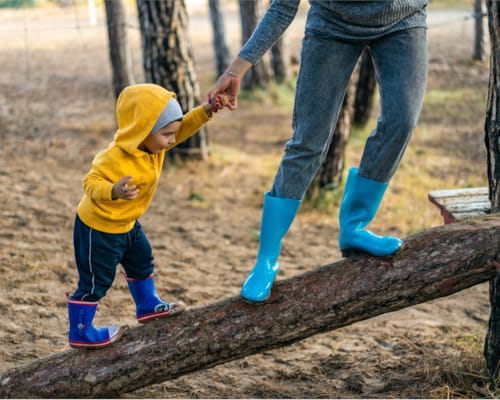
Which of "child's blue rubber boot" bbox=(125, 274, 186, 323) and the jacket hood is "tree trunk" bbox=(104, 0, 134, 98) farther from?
the jacket hood

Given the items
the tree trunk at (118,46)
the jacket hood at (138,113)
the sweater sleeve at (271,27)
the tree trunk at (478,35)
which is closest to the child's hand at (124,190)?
the jacket hood at (138,113)

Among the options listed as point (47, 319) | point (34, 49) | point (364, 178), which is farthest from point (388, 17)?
point (34, 49)

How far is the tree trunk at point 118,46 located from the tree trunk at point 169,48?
3.57 ft

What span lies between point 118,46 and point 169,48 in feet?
4.64

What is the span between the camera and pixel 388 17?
118 inches

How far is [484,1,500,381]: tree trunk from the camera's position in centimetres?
353

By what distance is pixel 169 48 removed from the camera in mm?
7402

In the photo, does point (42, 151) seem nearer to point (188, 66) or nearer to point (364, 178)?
point (188, 66)

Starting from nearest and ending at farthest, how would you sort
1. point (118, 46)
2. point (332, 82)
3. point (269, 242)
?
point (332, 82) < point (269, 242) < point (118, 46)

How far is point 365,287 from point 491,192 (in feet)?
2.91

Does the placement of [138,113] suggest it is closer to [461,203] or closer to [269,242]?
[269,242]

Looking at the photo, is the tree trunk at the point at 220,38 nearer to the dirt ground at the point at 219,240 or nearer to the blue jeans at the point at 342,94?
the dirt ground at the point at 219,240

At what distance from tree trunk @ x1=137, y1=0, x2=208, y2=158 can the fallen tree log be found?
4.34 metres

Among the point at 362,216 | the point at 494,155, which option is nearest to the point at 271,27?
the point at 362,216
